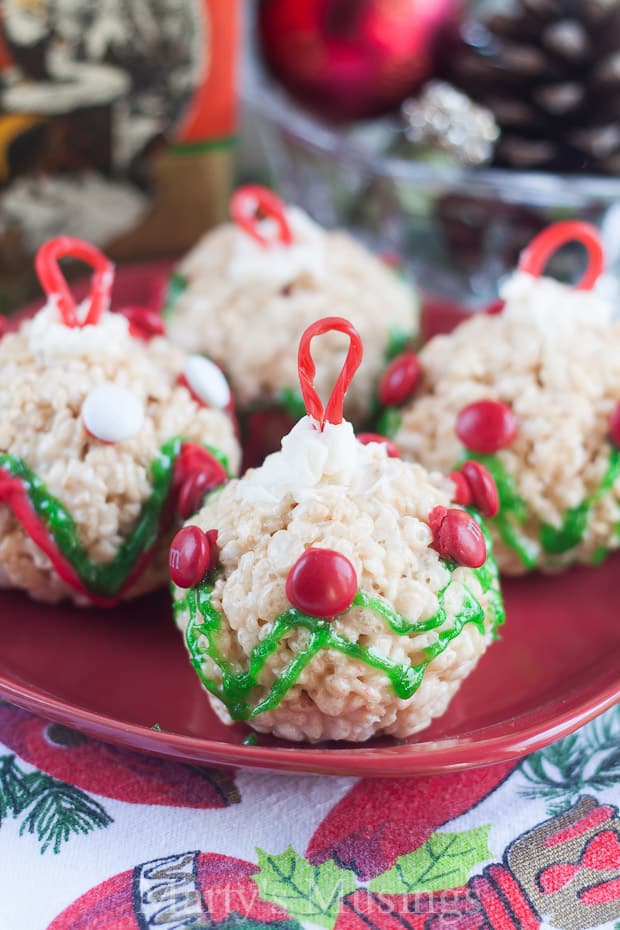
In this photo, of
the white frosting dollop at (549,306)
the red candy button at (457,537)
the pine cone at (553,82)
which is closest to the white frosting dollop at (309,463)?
the red candy button at (457,537)

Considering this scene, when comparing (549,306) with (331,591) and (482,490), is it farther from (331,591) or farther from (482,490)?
(331,591)

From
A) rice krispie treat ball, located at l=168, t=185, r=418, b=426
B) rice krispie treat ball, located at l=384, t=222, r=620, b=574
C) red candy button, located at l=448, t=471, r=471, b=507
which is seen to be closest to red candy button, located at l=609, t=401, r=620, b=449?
rice krispie treat ball, located at l=384, t=222, r=620, b=574

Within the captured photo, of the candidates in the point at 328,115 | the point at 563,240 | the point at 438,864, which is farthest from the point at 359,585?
the point at 328,115

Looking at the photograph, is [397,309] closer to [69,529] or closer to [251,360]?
[251,360]

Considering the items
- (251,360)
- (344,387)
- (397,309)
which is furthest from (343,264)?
(344,387)

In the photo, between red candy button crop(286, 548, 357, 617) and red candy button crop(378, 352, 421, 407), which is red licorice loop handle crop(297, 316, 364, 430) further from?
red candy button crop(378, 352, 421, 407)

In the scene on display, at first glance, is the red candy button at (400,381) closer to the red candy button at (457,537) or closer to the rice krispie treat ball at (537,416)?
the rice krispie treat ball at (537,416)
